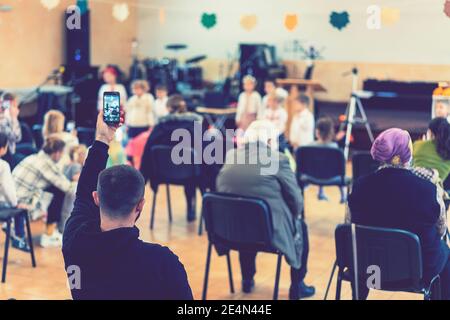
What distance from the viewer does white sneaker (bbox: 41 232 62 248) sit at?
6.12m

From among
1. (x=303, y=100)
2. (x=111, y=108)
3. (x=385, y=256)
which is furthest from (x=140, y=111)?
(x=111, y=108)

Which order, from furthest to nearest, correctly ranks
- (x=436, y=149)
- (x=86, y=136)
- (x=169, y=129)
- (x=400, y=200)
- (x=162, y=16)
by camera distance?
(x=162, y=16)
(x=86, y=136)
(x=169, y=129)
(x=436, y=149)
(x=400, y=200)

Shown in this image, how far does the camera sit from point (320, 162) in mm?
6676

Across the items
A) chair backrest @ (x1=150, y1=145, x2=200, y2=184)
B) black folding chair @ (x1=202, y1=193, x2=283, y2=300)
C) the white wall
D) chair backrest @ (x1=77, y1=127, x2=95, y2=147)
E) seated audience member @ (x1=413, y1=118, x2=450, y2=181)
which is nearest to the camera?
black folding chair @ (x1=202, y1=193, x2=283, y2=300)

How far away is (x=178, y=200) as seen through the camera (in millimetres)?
7973

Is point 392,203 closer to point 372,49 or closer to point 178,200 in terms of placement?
point 178,200

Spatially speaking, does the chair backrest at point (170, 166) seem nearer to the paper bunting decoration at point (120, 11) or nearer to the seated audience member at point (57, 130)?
the seated audience member at point (57, 130)

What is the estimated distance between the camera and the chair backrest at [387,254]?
366 centimetres

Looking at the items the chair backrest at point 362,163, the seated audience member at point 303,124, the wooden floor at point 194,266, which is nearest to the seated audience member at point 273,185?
the wooden floor at point 194,266

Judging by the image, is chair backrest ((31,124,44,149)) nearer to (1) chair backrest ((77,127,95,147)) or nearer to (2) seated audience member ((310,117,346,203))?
(1) chair backrest ((77,127,95,147))

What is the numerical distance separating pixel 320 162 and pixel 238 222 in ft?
7.66

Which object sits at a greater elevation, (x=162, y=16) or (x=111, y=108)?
(x=162, y=16)

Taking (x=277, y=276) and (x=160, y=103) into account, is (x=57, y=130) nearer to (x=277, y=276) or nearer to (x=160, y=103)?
(x=277, y=276)

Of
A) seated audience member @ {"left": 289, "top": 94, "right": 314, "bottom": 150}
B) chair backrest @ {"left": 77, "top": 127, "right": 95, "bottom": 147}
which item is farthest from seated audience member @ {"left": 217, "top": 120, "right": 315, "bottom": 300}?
chair backrest @ {"left": 77, "top": 127, "right": 95, "bottom": 147}
